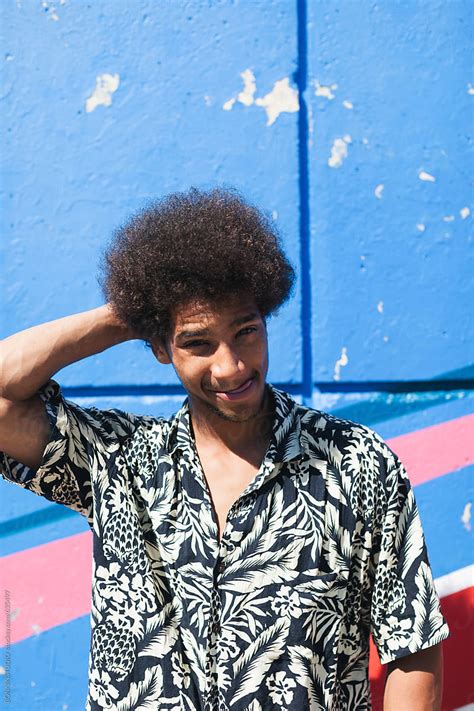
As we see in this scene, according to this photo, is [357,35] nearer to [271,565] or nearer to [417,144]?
[417,144]

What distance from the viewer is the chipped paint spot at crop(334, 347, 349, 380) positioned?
8.97ft

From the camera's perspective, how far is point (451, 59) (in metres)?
2.76

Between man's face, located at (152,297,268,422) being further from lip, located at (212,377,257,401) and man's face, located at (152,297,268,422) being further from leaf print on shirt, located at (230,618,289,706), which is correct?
leaf print on shirt, located at (230,618,289,706)

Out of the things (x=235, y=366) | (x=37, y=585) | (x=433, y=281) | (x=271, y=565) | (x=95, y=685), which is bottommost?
(x=95, y=685)

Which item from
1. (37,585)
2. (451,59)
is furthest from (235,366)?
(451,59)

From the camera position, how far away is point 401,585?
1817 millimetres

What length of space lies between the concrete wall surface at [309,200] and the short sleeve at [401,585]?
0.88 meters

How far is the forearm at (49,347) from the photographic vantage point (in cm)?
190

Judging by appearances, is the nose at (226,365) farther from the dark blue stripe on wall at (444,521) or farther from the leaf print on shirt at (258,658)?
the dark blue stripe on wall at (444,521)

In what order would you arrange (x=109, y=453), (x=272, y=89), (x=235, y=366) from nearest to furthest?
(x=235, y=366), (x=109, y=453), (x=272, y=89)

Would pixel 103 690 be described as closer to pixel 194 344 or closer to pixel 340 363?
pixel 194 344

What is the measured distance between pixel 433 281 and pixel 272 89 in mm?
779

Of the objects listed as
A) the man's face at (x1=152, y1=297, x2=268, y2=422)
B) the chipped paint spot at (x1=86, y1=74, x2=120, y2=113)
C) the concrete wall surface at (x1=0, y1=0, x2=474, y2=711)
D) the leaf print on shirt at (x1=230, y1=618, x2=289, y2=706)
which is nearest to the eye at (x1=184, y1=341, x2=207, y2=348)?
the man's face at (x1=152, y1=297, x2=268, y2=422)

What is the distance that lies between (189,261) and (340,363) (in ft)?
3.38
